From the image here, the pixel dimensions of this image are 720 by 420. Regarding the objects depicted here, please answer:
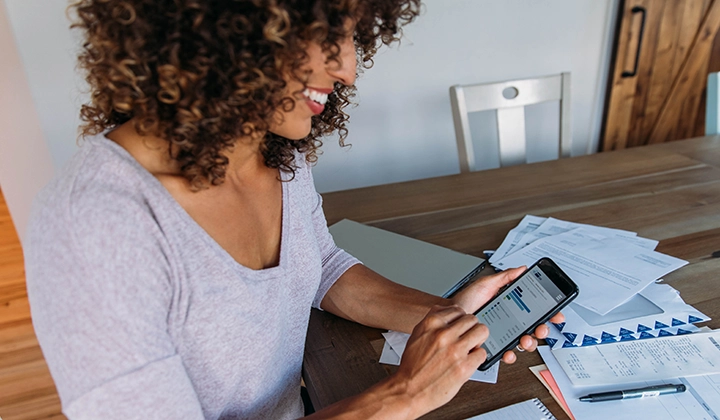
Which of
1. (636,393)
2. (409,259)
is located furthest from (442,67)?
(636,393)

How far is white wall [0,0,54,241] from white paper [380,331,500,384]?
1584 mm

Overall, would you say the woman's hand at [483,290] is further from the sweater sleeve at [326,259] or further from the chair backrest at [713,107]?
the chair backrest at [713,107]

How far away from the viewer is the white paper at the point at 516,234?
3.78 ft

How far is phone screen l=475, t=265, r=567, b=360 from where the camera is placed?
0.79m

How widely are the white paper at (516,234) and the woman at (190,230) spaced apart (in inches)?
15.2

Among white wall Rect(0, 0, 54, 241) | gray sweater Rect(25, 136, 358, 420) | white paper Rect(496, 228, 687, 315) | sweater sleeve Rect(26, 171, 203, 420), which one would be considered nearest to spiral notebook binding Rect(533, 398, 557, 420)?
white paper Rect(496, 228, 687, 315)

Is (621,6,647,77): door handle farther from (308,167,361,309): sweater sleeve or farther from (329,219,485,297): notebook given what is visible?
(308,167,361,309): sweater sleeve

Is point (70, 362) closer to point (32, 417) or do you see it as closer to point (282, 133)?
point (282, 133)

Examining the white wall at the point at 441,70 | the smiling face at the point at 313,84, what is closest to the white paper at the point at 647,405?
the smiling face at the point at 313,84

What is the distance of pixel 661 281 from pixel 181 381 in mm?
879

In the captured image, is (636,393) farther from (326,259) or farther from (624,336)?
(326,259)

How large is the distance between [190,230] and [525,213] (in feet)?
3.04

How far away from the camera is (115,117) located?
0.74 meters

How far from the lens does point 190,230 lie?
65 cm
